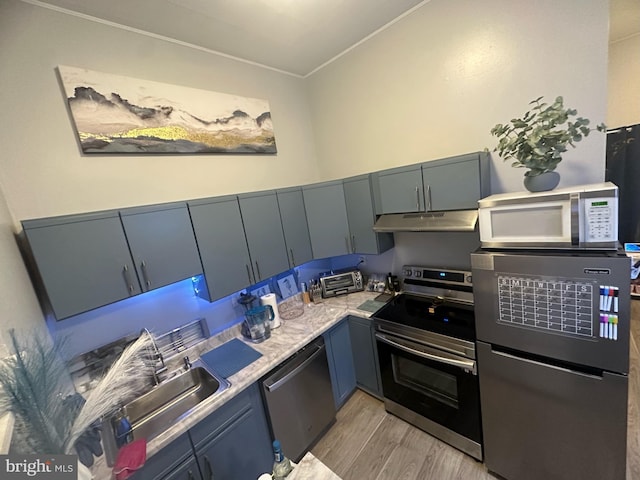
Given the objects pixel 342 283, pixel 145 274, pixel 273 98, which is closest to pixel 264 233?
pixel 145 274

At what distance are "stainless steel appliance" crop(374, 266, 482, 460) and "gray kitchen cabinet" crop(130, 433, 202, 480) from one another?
139cm

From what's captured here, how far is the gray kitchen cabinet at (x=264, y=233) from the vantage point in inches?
76.7

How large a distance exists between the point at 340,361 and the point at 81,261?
6.39ft

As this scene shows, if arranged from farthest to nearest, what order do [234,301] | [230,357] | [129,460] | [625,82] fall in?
[625,82]
[234,301]
[230,357]
[129,460]

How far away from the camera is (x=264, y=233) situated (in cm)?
204

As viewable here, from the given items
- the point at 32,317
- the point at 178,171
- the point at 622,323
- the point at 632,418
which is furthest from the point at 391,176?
the point at 632,418

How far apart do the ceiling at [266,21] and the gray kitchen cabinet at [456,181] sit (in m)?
1.27

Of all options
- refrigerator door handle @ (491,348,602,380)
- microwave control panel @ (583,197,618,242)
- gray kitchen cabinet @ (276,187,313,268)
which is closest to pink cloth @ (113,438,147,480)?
gray kitchen cabinet @ (276,187,313,268)

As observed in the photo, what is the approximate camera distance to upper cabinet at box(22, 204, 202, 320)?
1236 millimetres

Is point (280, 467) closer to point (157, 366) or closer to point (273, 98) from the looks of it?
point (157, 366)

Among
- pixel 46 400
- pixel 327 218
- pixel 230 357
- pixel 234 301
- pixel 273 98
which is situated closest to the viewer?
pixel 46 400

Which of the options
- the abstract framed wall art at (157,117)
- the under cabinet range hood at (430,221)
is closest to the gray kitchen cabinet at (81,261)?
the abstract framed wall art at (157,117)

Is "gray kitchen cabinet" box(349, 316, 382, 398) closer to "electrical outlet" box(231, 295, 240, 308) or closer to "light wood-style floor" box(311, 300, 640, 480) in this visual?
"light wood-style floor" box(311, 300, 640, 480)

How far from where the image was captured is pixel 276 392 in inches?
66.0
